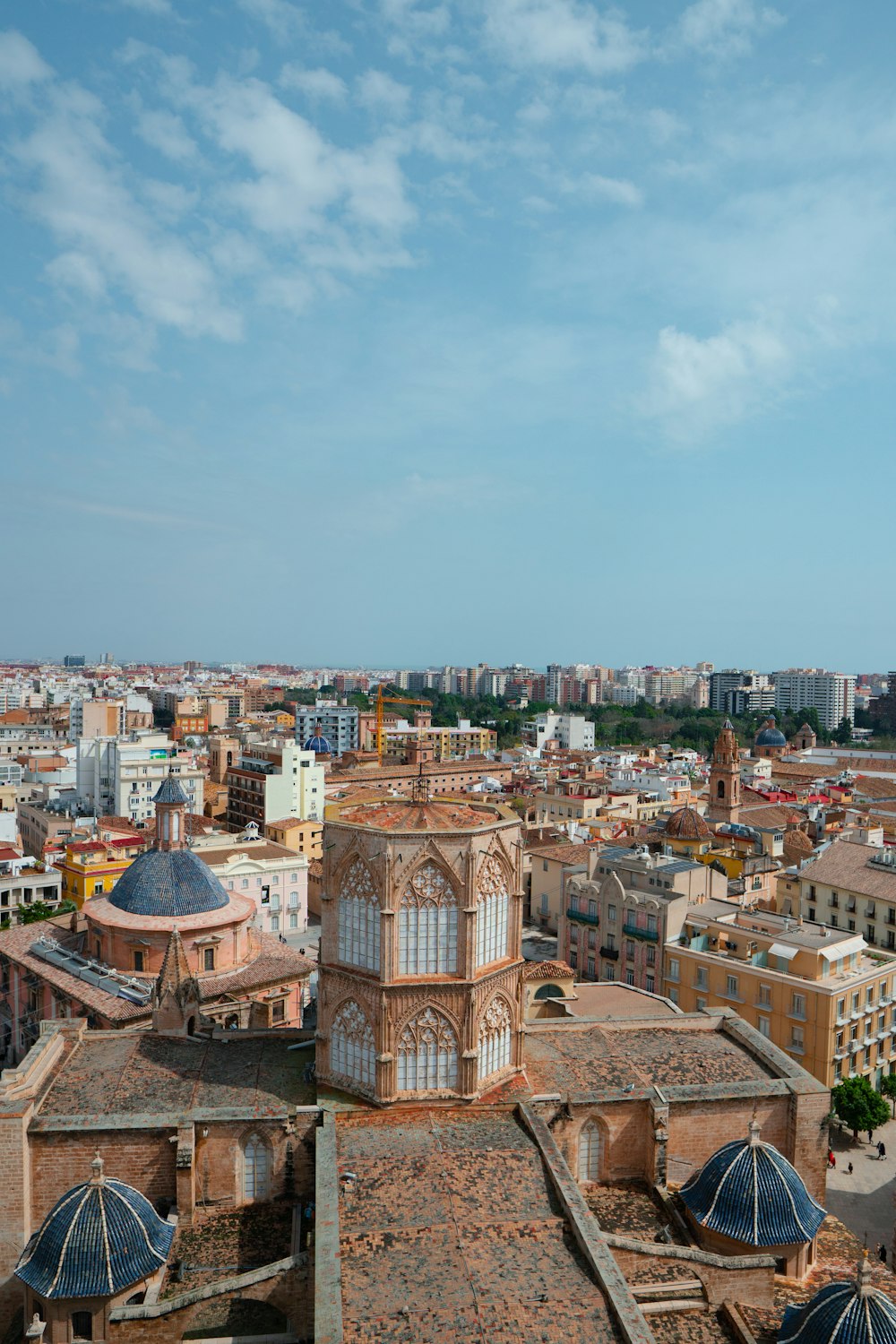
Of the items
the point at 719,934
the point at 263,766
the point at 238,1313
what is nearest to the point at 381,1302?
the point at 238,1313

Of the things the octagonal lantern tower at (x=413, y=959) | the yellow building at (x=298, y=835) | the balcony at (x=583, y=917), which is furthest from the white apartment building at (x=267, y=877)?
the octagonal lantern tower at (x=413, y=959)

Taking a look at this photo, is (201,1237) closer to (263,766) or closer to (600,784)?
(263,766)

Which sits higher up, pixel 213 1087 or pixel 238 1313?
pixel 213 1087

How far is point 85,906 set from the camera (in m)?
30.3

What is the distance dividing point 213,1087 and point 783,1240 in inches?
407

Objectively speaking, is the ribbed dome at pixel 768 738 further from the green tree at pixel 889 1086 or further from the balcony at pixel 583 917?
the green tree at pixel 889 1086

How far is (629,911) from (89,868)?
25.1 metres

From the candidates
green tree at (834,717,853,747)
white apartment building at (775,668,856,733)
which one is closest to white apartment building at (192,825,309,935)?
green tree at (834,717,853,747)

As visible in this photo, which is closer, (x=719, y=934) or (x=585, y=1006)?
(x=585, y=1006)

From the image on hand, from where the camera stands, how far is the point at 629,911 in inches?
1478

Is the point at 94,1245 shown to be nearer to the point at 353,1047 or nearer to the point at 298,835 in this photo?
the point at 353,1047

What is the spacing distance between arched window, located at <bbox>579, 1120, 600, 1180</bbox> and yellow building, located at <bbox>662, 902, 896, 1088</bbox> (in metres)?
14.4

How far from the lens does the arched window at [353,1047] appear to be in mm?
16922

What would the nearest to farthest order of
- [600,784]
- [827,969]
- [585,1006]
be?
1. [585,1006]
2. [827,969]
3. [600,784]
